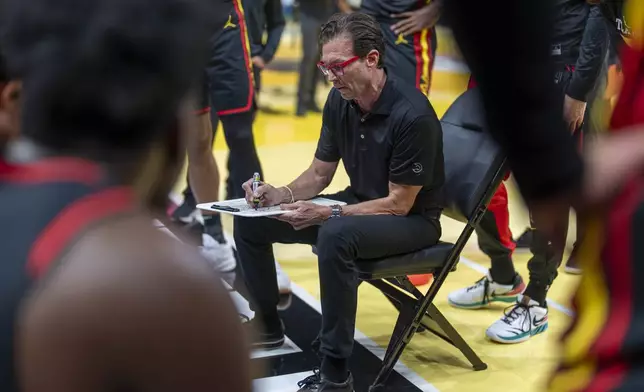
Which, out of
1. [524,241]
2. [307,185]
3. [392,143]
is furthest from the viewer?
[524,241]

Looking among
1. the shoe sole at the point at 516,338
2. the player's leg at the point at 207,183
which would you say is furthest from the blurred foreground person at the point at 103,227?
the player's leg at the point at 207,183

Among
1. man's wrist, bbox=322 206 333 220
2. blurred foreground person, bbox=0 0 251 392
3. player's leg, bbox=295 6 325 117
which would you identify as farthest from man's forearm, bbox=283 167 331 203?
player's leg, bbox=295 6 325 117

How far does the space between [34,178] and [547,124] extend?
596 millimetres

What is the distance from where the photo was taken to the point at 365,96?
3.68 meters

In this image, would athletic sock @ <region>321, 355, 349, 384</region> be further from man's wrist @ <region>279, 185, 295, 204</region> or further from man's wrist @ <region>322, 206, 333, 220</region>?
man's wrist @ <region>279, 185, 295, 204</region>

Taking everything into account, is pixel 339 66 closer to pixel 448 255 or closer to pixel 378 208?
pixel 378 208

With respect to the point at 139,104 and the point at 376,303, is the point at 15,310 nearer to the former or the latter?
the point at 139,104

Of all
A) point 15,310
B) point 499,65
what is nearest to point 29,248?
point 15,310

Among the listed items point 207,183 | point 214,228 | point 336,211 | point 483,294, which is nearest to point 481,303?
point 483,294

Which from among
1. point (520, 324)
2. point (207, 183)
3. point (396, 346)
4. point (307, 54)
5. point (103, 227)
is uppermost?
point (103, 227)

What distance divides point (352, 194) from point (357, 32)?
67 cm

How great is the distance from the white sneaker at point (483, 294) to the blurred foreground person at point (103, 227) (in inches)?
136

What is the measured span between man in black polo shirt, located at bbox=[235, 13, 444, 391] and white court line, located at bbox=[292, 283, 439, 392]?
12.7 inches

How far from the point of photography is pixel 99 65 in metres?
0.94
